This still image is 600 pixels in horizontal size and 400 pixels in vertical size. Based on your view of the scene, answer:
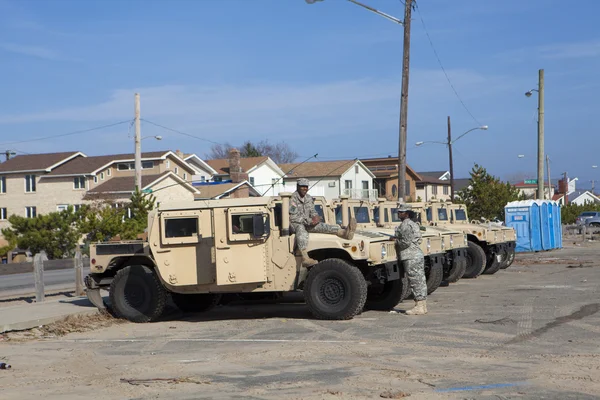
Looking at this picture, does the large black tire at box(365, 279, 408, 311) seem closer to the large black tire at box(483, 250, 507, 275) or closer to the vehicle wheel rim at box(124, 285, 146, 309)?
the vehicle wheel rim at box(124, 285, 146, 309)

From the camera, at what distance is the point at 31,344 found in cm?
1157

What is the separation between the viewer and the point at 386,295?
45.0 feet

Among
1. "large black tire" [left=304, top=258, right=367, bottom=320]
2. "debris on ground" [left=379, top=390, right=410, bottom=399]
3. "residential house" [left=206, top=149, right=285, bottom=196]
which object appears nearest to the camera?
"debris on ground" [left=379, top=390, right=410, bottom=399]

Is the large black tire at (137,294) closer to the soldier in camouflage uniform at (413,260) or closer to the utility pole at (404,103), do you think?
the soldier in camouflage uniform at (413,260)

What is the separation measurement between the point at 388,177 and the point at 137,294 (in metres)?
60.4

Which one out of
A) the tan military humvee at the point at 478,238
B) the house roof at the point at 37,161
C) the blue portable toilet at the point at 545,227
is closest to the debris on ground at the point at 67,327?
the tan military humvee at the point at 478,238

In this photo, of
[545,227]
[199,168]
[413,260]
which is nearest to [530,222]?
[545,227]

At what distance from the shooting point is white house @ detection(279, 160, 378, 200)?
6330 centimetres

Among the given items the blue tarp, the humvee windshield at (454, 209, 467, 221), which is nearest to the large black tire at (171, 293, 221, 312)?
the humvee windshield at (454, 209, 467, 221)

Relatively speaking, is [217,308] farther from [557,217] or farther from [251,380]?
[557,217]

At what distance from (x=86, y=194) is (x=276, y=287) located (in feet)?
146

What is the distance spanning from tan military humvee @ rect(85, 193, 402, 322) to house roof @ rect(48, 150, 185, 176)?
143 feet

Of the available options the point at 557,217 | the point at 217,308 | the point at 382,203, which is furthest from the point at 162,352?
the point at 557,217

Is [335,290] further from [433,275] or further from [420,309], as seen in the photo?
[433,275]
